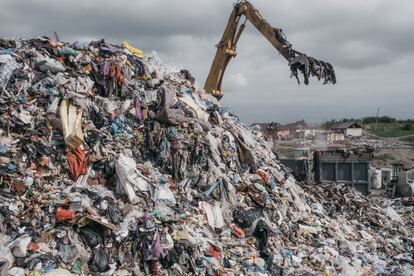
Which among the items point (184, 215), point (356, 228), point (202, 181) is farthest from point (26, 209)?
point (356, 228)

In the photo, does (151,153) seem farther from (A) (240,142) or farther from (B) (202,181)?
(A) (240,142)

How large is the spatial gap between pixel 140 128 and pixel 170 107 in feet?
2.44

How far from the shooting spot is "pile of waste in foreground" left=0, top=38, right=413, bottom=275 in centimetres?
659

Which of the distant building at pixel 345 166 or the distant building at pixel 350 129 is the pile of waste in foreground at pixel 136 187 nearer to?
the distant building at pixel 345 166

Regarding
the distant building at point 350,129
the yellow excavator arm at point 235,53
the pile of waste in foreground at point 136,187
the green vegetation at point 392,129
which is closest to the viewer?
the pile of waste in foreground at point 136,187

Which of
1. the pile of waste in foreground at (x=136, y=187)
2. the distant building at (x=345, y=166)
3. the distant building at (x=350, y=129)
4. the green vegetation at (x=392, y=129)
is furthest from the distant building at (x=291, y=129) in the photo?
the pile of waste in foreground at (x=136, y=187)

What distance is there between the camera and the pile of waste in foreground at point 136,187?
21.6 ft

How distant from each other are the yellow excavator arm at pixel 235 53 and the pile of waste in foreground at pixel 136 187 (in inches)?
77.9

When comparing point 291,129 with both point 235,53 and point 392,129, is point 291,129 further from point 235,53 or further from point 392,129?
point 235,53

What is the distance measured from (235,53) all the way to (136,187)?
6547 mm

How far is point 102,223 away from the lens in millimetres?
6617

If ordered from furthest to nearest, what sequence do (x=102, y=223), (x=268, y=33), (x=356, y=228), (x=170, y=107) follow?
(x=268, y=33), (x=356, y=228), (x=170, y=107), (x=102, y=223)

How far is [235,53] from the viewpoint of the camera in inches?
518

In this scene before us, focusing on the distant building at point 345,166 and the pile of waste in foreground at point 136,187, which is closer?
the pile of waste in foreground at point 136,187
